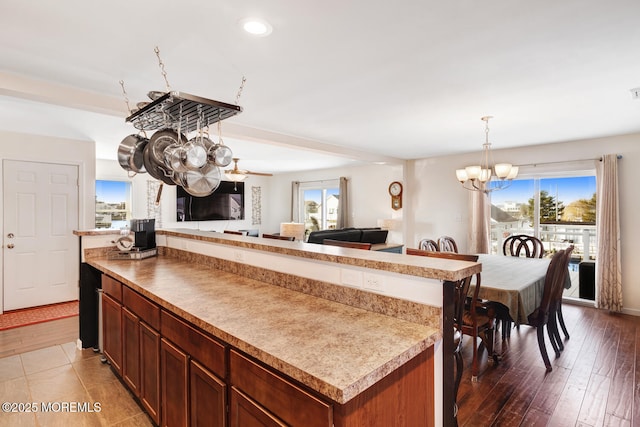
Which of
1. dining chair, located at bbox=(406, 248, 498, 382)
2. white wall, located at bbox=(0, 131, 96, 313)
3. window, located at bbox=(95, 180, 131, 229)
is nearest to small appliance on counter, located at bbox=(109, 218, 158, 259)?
white wall, located at bbox=(0, 131, 96, 313)

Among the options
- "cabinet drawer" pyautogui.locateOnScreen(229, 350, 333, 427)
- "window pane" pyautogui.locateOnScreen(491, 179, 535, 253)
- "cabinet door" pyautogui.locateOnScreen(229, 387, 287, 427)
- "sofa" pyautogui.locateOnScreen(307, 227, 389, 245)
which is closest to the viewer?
"cabinet drawer" pyautogui.locateOnScreen(229, 350, 333, 427)

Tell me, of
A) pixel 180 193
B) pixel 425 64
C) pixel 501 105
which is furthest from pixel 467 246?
pixel 180 193

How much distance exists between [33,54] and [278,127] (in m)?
2.30

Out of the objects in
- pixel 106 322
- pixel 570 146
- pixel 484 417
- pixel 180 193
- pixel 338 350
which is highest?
pixel 570 146

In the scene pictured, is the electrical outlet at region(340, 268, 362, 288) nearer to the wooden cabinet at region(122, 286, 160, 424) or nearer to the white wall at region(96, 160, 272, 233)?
the wooden cabinet at region(122, 286, 160, 424)

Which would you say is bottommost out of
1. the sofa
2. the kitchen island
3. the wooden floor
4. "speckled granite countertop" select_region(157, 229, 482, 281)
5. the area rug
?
the wooden floor

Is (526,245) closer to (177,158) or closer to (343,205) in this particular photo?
(343,205)

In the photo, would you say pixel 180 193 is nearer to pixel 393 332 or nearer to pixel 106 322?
pixel 106 322

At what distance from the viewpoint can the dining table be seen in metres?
2.52

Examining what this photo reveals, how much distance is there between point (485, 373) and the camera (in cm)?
272

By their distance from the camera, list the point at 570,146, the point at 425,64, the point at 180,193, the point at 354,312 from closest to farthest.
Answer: the point at 354,312, the point at 425,64, the point at 570,146, the point at 180,193

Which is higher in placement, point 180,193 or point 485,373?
point 180,193

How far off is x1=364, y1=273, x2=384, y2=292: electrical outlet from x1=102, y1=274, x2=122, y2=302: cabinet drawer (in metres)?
1.80

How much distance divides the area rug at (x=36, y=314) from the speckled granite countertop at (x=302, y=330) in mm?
2856
